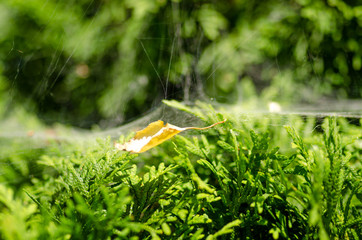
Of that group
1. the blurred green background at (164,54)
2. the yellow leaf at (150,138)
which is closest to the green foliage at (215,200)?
the yellow leaf at (150,138)

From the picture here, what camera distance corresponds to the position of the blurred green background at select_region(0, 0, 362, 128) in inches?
67.7

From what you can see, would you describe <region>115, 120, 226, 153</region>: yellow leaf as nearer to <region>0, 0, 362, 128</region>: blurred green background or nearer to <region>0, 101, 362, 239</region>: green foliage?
<region>0, 101, 362, 239</region>: green foliage

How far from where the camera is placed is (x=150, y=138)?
1.11 metres

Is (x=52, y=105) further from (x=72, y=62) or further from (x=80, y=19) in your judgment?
(x=80, y=19)

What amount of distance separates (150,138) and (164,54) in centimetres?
87

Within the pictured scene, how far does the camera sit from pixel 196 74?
5.85 feet

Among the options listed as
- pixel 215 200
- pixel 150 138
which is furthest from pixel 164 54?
pixel 215 200

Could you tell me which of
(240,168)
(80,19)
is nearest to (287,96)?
(240,168)

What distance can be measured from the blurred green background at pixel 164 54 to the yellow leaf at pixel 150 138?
1.43 ft

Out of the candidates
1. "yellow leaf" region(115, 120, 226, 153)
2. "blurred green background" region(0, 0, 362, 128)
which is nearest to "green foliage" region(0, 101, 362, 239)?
"yellow leaf" region(115, 120, 226, 153)

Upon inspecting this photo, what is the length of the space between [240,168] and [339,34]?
6.62 ft

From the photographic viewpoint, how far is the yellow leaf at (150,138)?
3.29 ft

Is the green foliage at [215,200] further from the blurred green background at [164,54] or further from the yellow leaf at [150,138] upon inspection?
the blurred green background at [164,54]

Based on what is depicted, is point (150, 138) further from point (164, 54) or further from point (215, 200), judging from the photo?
point (164, 54)
